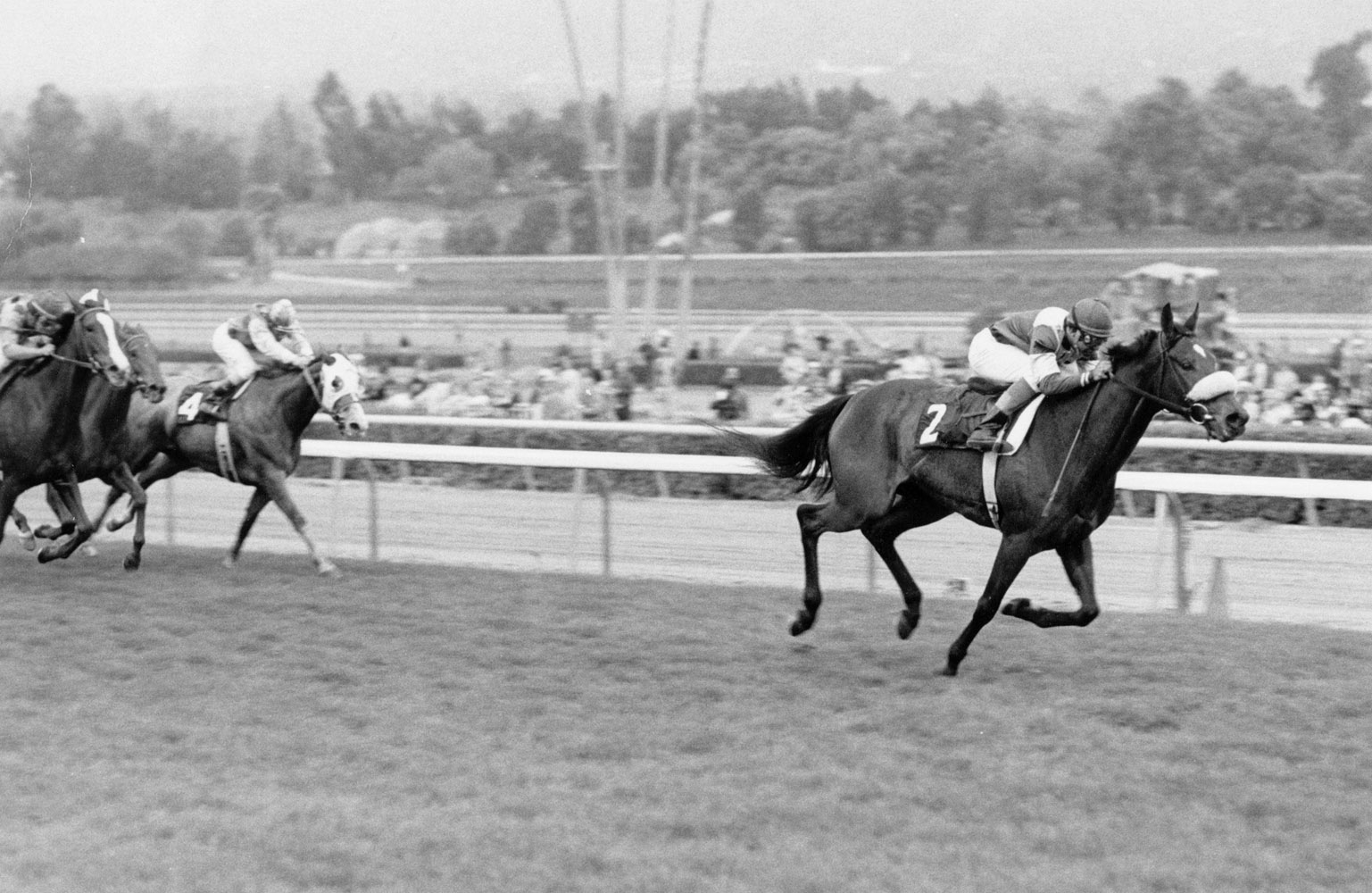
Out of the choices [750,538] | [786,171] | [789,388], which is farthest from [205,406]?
[786,171]

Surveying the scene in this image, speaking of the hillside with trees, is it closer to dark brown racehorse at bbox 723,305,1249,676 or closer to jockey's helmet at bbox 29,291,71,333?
jockey's helmet at bbox 29,291,71,333

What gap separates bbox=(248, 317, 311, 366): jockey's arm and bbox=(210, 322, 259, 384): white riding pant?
0.16 metres

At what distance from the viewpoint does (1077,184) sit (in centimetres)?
3694

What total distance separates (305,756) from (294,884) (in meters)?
1.10

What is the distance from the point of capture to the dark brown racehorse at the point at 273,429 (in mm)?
A: 7684

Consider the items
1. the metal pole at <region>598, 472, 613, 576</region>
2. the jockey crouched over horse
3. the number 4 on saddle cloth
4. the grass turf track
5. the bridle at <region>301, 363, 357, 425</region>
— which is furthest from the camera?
the metal pole at <region>598, 472, 613, 576</region>

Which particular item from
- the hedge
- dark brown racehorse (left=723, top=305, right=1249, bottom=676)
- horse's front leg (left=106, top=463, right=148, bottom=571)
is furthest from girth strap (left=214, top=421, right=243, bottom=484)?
dark brown racehorse (left=723, top=305, right=1249, bottom=676)

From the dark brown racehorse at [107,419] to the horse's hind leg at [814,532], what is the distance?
122 inches

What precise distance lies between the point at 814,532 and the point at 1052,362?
1.09 metres

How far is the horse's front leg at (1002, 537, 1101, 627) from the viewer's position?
534 cm

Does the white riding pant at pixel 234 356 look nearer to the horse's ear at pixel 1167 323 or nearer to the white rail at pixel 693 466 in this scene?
the white rail at pixel 693 466

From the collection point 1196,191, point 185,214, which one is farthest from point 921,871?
point 1196,191

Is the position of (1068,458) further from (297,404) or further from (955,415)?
(297,404)

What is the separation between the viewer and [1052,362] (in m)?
5.51
